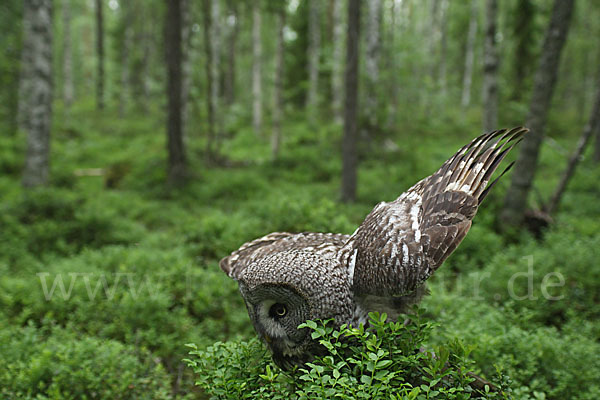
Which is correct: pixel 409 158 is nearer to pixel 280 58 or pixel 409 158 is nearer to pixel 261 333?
pixel 280 58

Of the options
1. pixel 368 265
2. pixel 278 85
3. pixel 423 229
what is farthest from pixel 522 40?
pixel 368 265

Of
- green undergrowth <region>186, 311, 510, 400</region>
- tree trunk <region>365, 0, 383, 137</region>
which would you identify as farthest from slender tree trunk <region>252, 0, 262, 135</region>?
green undergrowth <region>186, 311, 510, 400</region>

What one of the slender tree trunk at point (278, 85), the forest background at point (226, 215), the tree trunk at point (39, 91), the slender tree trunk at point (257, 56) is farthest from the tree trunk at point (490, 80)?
the tree trunk at point (39, 91)

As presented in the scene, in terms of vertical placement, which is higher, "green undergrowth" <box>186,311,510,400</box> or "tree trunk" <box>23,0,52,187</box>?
"tree trunk" <box>23,0,52,187</box>

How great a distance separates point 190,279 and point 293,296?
3421 mm

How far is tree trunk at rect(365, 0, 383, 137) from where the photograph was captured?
12.0 metres

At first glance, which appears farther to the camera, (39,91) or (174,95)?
(174,95)

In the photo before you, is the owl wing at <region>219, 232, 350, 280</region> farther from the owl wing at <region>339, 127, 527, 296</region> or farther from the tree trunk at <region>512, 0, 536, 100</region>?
the tree trunk at <region>512, 0, 536, 100</region>

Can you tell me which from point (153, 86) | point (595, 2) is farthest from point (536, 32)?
point (153, 86)

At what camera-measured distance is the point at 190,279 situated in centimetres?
534

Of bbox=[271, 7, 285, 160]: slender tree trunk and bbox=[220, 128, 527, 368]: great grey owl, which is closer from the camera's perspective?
bbox=[220, 128, 527, 368]: great grey owl

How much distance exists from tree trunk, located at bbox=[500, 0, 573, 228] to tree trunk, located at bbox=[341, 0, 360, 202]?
321 cm

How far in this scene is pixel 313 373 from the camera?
201 cm

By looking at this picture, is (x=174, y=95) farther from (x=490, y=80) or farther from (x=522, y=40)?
(x=522, y=40)
